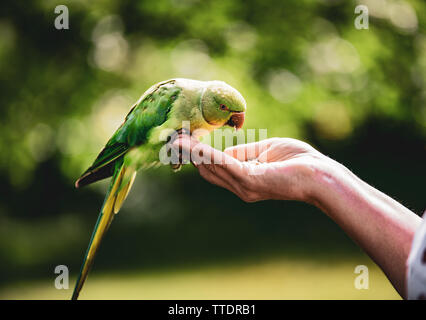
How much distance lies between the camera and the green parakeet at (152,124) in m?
2.08

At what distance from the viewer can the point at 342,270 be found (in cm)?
680

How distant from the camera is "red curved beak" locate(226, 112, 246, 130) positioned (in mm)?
2133

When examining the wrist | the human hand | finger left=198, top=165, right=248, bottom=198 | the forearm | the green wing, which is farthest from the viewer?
the green wing

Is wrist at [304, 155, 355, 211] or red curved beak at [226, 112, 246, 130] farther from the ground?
red curved beak at [226, 112, 246, 130]

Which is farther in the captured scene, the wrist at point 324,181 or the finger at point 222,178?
the finger at point 222,178

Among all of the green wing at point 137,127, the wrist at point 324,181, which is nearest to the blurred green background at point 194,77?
the green wing at point 137,127

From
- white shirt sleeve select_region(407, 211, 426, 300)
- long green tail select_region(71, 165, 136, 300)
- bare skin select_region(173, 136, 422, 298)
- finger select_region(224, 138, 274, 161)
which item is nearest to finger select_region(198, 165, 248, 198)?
bare skin select_region(173, 136, 422, 298)

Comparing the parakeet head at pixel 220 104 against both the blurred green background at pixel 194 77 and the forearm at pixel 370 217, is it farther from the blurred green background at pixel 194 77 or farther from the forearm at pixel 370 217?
the blurred green background at pixel 194 77

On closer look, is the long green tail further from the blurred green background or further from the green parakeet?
the blurred green background

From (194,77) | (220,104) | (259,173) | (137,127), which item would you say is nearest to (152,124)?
(137,127)

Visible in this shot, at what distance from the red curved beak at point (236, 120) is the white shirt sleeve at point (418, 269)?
1.44 meters

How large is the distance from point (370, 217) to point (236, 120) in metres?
0.95

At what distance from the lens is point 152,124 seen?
86.0 inches

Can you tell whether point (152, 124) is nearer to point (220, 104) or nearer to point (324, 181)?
point (220, 104)
